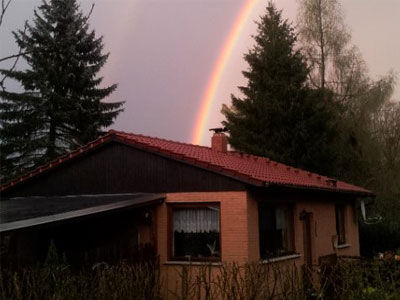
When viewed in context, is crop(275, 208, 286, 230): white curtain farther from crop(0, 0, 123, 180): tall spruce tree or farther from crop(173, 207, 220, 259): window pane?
crop(0, 0, 123, 180): tall spruce tree

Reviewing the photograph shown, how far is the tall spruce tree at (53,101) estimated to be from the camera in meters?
22.9

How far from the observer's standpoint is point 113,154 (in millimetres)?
11961

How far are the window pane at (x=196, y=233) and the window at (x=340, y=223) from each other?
6882 mm

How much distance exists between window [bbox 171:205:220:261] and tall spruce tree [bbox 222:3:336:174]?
45.7ft

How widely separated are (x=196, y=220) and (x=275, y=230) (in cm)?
221

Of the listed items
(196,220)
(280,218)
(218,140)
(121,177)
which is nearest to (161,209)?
(196,220)

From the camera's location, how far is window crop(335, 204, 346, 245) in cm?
1570

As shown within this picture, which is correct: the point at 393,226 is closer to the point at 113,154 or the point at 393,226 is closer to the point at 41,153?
the point at 113,154

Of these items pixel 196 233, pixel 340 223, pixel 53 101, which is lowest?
pixel 196 233

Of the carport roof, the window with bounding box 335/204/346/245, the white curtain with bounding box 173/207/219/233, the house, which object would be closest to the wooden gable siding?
the house

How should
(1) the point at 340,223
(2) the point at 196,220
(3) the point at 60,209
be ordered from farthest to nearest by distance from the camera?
(1) the point at 340,223, (2) the point at 196,220, (3) the point at 60,209

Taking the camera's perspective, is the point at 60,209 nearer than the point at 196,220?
Yes

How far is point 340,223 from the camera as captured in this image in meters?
A: 16.0

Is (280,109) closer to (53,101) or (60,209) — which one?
(53,101)
